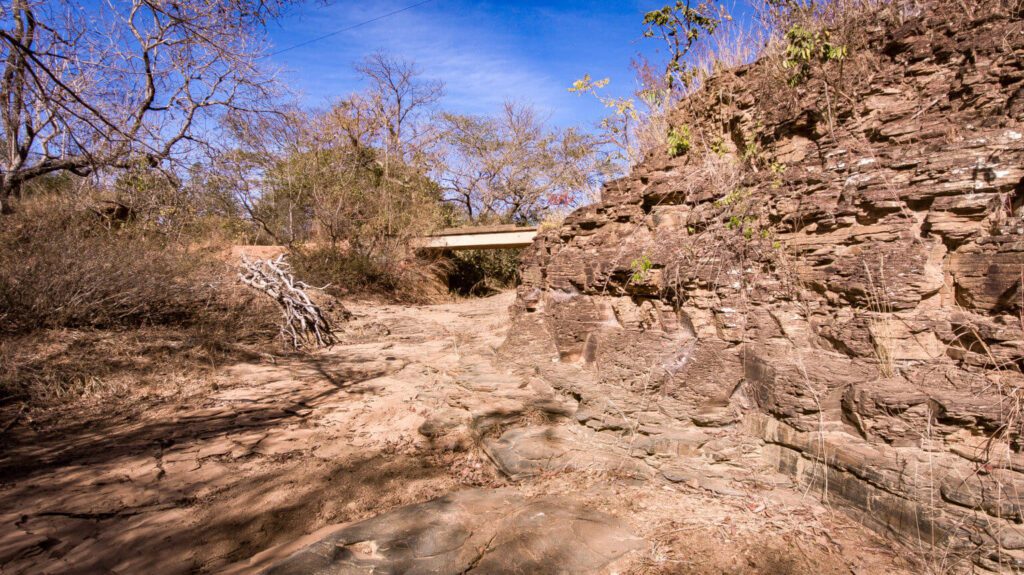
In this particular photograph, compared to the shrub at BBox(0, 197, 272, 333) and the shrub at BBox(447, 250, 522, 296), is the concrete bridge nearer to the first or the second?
the shrub at BBox(447, 250, 522, 296)

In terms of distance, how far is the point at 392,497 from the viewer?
298 cm

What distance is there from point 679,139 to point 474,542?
3.30m

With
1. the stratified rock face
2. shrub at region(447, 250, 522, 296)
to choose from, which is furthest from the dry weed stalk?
shrub at region(447, 250, 522, 296)

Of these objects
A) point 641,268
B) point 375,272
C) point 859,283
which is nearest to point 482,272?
point 375,272

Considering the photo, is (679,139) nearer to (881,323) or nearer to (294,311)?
(881,323)

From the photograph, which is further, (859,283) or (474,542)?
(859,283)

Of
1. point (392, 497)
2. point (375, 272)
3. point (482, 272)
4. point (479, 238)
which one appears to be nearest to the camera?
point (392, 497)

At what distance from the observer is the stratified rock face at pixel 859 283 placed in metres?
2.18

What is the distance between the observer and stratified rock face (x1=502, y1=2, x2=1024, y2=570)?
7.14ft

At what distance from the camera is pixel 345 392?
491 cm

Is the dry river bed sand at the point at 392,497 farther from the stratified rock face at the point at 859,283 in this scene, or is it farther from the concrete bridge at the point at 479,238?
the concrete bridge at the point at 479,238

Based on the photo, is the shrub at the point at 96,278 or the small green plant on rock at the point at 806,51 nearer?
the small green plant on rock at the point at 806,51

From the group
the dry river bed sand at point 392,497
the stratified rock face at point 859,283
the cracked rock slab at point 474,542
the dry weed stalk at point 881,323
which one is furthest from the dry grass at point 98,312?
the dry weed stalk at point 881,323

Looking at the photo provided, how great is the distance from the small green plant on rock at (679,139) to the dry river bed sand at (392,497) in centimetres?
225
